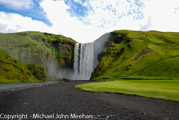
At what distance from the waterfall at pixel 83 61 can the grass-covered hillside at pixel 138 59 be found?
1836 centimetres

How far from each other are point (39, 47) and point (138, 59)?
370 feet

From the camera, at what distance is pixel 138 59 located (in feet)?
320

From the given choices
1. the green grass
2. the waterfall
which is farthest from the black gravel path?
the waterfall

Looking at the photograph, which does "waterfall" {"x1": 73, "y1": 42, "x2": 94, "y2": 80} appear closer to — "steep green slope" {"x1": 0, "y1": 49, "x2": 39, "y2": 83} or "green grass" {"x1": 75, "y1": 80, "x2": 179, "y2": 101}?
"steep green slope" {"x1": 0, "y1": 49, "x2": 39, "y2": 83}

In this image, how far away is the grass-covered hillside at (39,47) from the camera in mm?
144500

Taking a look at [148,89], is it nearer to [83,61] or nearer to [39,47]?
[83,61]

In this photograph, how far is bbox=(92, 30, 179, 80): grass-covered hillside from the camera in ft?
245

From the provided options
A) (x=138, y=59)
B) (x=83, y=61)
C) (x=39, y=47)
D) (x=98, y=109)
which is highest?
Answer: (x=39, y=47)

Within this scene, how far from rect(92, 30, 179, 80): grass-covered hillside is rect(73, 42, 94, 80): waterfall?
18.4 meters

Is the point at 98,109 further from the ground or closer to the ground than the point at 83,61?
further from the ground

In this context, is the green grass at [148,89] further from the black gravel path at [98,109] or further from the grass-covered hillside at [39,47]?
the grass-covered hillside at [39,47]

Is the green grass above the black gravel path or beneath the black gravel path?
beneath

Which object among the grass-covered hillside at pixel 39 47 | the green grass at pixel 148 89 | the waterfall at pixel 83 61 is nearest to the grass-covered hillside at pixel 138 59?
the waterfall at pixel 83 61

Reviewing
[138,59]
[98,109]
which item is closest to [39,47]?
[138,59]
